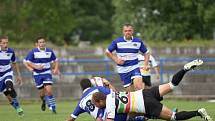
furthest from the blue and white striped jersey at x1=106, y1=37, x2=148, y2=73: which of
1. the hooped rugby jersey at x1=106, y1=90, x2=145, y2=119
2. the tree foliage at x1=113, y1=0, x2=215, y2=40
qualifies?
the tree foliage at x1=113, y1=0, x2=215, y2=40

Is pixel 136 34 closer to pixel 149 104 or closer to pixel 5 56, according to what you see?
pixel 5 56

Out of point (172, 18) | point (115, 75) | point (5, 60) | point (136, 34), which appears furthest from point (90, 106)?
point (172, 18)

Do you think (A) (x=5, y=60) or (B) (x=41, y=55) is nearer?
(A) (x=5, y=60)

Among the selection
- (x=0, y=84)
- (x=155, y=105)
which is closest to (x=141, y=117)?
(x=155, y=105)

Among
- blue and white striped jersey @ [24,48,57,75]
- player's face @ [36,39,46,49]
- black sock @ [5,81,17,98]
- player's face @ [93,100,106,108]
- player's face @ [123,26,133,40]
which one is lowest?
black sock @ [5,81,17,98]

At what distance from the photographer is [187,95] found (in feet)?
94.8

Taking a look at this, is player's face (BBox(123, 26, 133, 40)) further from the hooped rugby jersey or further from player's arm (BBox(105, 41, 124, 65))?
the hooped rugby jersey

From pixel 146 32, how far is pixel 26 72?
16066 millimetres

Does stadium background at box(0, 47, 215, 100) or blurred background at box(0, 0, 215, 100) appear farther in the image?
blurred background at box(0, 0, 215, 100)

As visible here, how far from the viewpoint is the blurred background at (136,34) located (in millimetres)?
29703

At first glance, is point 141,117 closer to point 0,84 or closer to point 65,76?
point 0,84

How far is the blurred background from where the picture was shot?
29.7 metres

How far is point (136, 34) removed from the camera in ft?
127

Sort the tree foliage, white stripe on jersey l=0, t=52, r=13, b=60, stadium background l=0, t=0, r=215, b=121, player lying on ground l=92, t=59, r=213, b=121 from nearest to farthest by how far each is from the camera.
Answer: player lying on ground l=92, t=59, r=213, b=121 → white stripe on jersey l=0, t=52, r=13, b=60 → stadium background l=0, t=0, r=215, b=121 → the tree foliage
